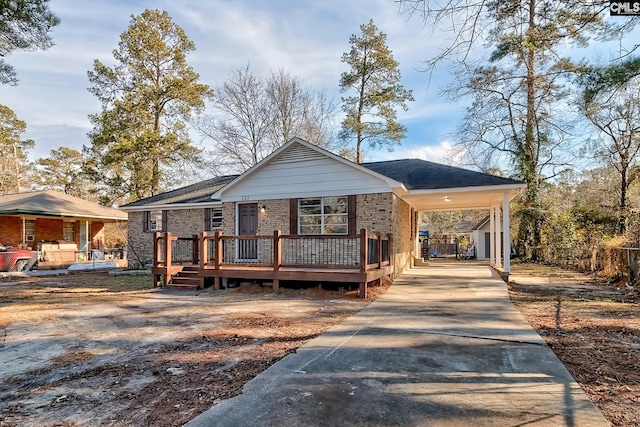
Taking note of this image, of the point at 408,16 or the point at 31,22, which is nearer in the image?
the point at 408,16

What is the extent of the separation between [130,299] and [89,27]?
8070mm

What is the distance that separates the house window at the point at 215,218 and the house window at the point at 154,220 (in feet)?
10.3

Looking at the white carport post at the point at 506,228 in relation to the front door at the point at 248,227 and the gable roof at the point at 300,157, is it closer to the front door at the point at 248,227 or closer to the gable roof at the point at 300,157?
the gable roof at the point at 300,157

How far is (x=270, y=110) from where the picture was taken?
80.6 ft

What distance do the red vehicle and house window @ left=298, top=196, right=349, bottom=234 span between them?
39.6 feet

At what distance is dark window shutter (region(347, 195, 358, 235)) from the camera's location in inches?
429

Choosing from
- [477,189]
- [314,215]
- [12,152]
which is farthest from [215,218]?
[12,152]

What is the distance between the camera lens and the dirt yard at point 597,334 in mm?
3128

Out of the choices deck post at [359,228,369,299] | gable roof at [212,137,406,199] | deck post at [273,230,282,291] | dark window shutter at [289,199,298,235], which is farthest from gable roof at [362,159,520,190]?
deck post at [273,230,282,291]

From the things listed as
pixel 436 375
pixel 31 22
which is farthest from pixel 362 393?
pixel 31 22

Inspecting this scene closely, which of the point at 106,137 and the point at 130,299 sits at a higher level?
the point at 106,137

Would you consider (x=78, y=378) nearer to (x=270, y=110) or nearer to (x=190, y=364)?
(x=190, y=364)

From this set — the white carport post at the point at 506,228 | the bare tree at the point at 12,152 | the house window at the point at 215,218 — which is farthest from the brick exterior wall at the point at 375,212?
the bare tree at the point at 12,152

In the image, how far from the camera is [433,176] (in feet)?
39.3
